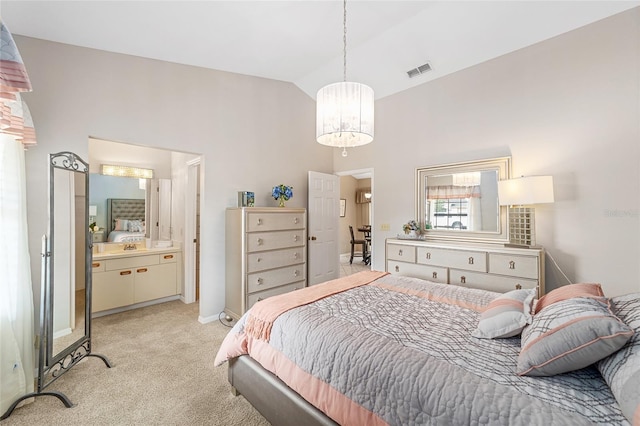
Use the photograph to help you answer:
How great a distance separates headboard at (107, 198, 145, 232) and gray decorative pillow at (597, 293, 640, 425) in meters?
3.92

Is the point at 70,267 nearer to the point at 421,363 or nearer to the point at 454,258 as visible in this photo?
the point at 421,363

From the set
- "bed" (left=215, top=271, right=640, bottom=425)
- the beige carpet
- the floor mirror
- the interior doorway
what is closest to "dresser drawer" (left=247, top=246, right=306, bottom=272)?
the beige carpet

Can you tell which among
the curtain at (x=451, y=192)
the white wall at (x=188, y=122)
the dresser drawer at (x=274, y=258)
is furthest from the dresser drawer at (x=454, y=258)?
the white wall at (x=188, y=122)

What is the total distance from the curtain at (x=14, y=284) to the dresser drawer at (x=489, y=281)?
3.78 meters

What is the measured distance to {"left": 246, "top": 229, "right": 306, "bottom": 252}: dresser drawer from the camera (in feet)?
10.9

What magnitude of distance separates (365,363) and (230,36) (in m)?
3.20

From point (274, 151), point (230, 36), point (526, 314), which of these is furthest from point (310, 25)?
point (526, 314)

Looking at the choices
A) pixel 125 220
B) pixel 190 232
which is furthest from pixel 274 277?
pixel 125 220

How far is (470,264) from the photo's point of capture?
3.01 m

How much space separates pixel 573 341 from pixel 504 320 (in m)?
0.35

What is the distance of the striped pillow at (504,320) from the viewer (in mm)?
1368

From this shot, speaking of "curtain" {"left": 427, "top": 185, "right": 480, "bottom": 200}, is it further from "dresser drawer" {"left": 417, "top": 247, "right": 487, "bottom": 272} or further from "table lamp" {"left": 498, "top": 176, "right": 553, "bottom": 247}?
"dresser drawer" {"left": 417, "top": 247, "right": 487, "bottom": 272}

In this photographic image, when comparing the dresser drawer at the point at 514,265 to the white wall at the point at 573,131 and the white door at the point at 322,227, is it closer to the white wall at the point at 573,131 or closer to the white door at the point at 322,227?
the white wall at the point at 573,131

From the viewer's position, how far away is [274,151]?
4.18m
